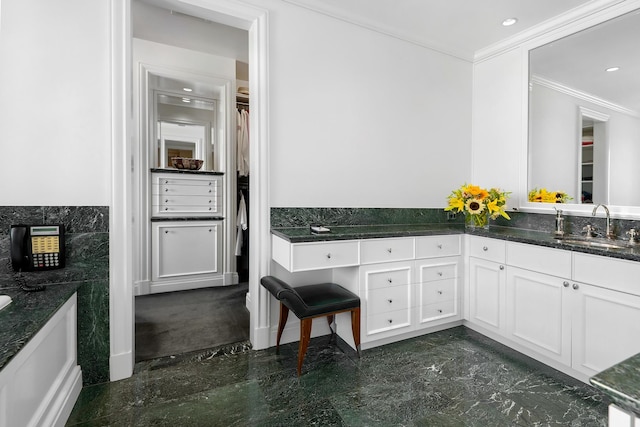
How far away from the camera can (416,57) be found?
3.01m

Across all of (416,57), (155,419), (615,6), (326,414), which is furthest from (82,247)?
(615,6)

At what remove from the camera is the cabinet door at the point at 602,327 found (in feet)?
5.75

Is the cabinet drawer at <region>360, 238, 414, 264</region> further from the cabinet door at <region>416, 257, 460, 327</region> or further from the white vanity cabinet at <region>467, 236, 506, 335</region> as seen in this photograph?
the white vanity cabinet at <region>467, 236, 506, 335</region>

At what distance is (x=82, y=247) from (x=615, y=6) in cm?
399

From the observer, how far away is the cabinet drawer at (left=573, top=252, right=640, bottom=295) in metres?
1.75

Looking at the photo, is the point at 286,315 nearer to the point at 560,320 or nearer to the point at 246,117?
the point at 560,320

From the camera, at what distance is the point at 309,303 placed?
205 centimetres

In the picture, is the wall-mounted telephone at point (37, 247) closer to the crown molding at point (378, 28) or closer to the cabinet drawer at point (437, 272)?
the crown molding at point (378, 28)

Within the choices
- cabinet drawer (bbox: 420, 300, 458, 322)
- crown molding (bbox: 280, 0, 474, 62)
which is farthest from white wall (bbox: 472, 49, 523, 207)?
cabinet drawer (bbox: 420, 300, 458, 322)

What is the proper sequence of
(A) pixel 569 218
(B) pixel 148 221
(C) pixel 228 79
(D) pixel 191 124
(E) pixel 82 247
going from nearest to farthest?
(E) pixel 82 247
(A) pixel 569 218
(B) pixel 148 221
(C) pixel 228 79
(D) pixel 191 124

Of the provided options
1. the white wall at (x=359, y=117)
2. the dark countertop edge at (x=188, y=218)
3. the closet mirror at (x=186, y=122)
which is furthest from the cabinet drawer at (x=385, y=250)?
the closet mirror at (x=186, y=122)

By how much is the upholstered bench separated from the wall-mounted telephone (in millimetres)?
1228

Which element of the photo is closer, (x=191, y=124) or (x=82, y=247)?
(x=82, y=247)

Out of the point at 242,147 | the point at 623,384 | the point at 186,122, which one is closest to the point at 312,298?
the point at 623,384
